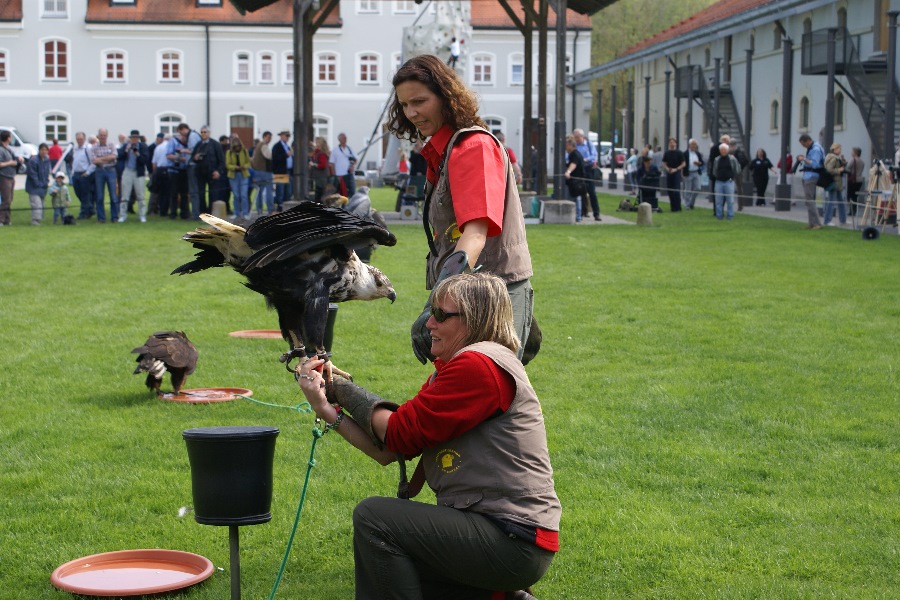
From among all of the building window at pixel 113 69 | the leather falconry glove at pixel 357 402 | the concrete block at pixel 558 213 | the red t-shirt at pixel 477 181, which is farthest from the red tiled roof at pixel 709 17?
the leather falconry glove at pixel 357 402

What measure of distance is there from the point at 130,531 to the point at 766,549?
2.97 metres

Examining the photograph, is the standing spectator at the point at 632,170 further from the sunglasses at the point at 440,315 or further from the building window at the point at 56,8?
the sunglasses at the point at 440,315

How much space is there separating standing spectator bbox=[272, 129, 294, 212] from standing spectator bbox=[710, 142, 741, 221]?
9.68 m

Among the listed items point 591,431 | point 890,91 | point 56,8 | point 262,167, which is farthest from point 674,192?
point 56,8

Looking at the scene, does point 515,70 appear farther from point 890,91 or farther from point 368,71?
point 890,91

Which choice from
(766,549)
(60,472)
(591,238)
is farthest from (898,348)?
(591,238)

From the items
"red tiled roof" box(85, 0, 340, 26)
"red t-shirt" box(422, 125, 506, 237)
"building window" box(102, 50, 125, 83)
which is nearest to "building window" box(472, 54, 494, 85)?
"red tiled roof" box(85, 0, 340, 26)

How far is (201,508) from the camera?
437 centimetres

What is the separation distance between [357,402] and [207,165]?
71.2ft

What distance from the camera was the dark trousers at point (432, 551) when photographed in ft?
13.1

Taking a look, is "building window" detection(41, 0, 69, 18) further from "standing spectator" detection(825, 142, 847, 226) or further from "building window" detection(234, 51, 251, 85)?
"standing spectator" detection(825, 142, 847, 226)

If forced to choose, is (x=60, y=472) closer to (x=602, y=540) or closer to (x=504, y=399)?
(x=602, y=540)

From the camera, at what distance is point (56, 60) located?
61.4m

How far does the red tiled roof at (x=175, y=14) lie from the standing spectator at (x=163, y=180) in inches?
1403
